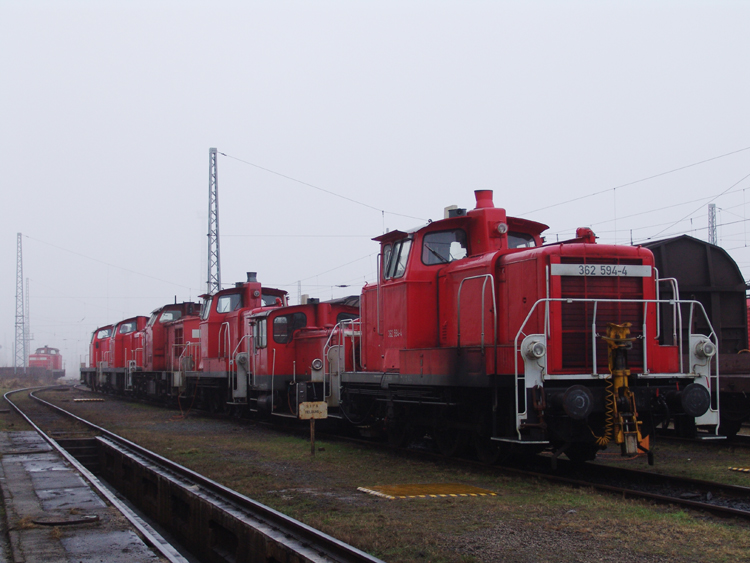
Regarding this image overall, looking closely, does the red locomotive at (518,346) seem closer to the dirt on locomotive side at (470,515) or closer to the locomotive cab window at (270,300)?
the dirt on locomotive side at (470,515)

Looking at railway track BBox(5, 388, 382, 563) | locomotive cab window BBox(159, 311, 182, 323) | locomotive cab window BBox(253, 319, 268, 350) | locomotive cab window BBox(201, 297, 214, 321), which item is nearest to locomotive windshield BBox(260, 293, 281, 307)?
locomotive cab window BBox(201, 297, 214, 321)

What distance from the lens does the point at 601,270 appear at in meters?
9.52

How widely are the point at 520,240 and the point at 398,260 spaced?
6.36ft

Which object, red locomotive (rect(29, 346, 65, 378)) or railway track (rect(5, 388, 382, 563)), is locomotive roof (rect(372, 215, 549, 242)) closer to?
railway track (rect(5, 388, 382, 563))

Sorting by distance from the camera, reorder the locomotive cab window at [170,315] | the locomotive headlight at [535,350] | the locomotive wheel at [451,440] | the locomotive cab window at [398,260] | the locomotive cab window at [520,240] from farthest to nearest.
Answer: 1. the locomotive cab window at [170,315]
2. the locomotive cab window at [398,260]
3. the locomotive cab window at [520,240]
4. the locomotive wheel at [451,440]
5. the locomotive headlight at [535,350]

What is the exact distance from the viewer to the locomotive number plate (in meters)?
9.30

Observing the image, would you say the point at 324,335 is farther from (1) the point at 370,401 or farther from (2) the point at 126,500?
(2) the point at 126,500

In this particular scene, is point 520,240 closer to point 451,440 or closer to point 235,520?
point 451,440

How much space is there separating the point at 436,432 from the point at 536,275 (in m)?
3.49

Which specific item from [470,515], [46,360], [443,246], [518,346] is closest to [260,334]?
[443,246]

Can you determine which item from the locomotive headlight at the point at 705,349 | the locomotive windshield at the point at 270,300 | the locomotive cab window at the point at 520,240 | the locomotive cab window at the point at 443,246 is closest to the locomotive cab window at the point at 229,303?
the locomotive windshield at the point at 270,300

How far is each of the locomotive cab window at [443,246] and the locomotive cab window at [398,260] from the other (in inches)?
12.9

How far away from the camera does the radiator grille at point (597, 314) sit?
9344 millimetres

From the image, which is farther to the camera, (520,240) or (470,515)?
(520,240)
